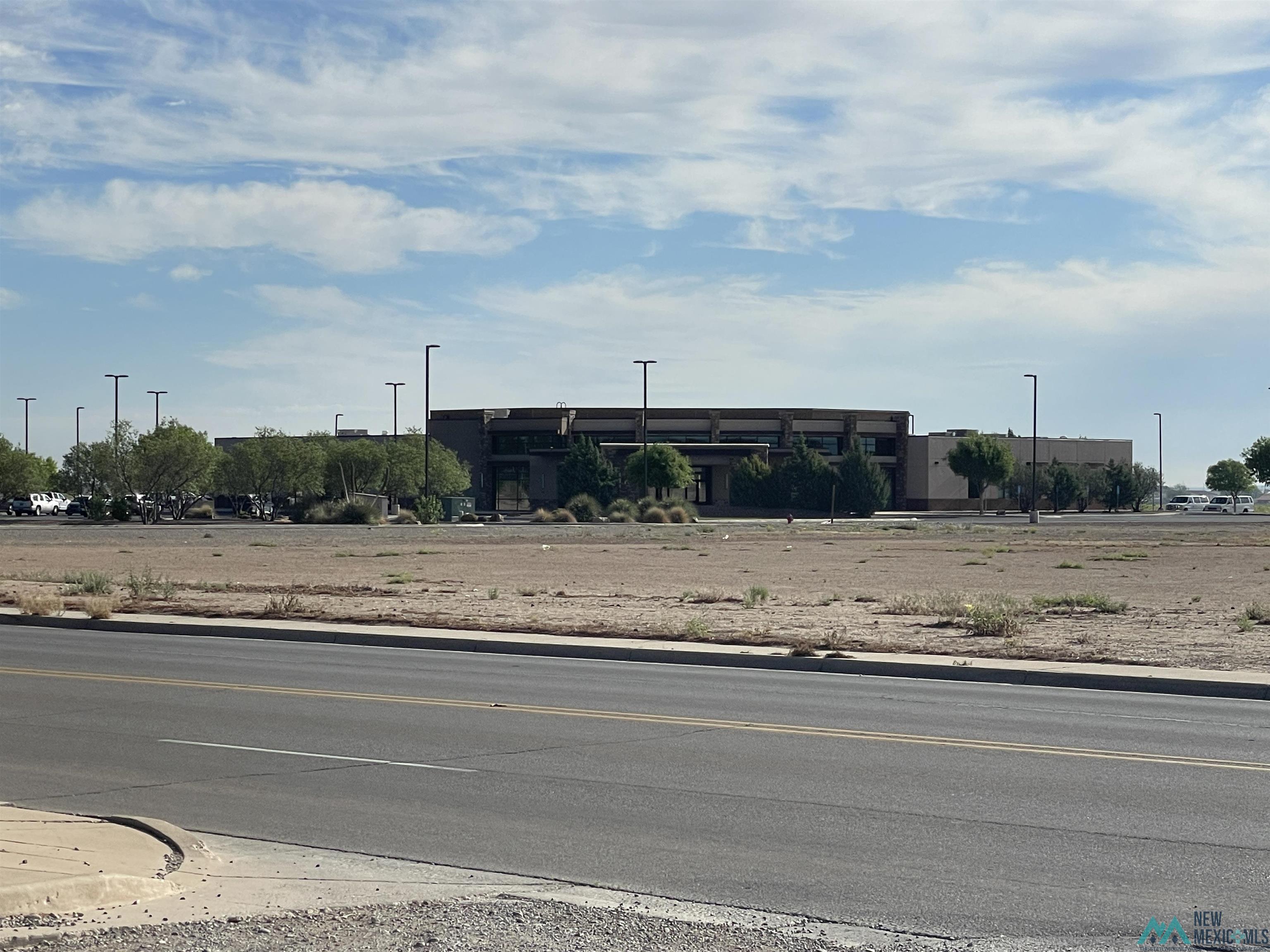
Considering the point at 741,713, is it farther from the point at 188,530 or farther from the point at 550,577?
the point at 188,530

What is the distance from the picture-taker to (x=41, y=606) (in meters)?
26.2

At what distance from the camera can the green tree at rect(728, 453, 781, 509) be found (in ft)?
360

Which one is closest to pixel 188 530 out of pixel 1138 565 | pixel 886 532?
pixel 886 532

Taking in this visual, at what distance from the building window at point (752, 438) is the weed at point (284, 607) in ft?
312

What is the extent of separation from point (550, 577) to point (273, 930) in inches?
1265

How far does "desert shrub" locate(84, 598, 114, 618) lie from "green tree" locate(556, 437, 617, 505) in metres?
76.7

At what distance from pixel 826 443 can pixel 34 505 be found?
2641 inches

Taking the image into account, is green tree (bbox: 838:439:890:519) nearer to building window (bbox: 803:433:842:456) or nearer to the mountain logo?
building window (bbox: 803:433:842:456)

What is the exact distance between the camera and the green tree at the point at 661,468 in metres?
101

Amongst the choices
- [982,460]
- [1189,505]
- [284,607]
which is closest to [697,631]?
[284,607]

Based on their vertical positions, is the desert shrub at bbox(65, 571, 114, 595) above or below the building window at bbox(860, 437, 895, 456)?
below

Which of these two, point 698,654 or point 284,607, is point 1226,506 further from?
point 698,654

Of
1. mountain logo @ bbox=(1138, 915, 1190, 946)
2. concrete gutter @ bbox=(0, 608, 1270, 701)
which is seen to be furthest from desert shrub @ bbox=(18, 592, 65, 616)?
mountain logo @ bbox=(1138, 915, 1190, 946)

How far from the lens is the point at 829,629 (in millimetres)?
23250
